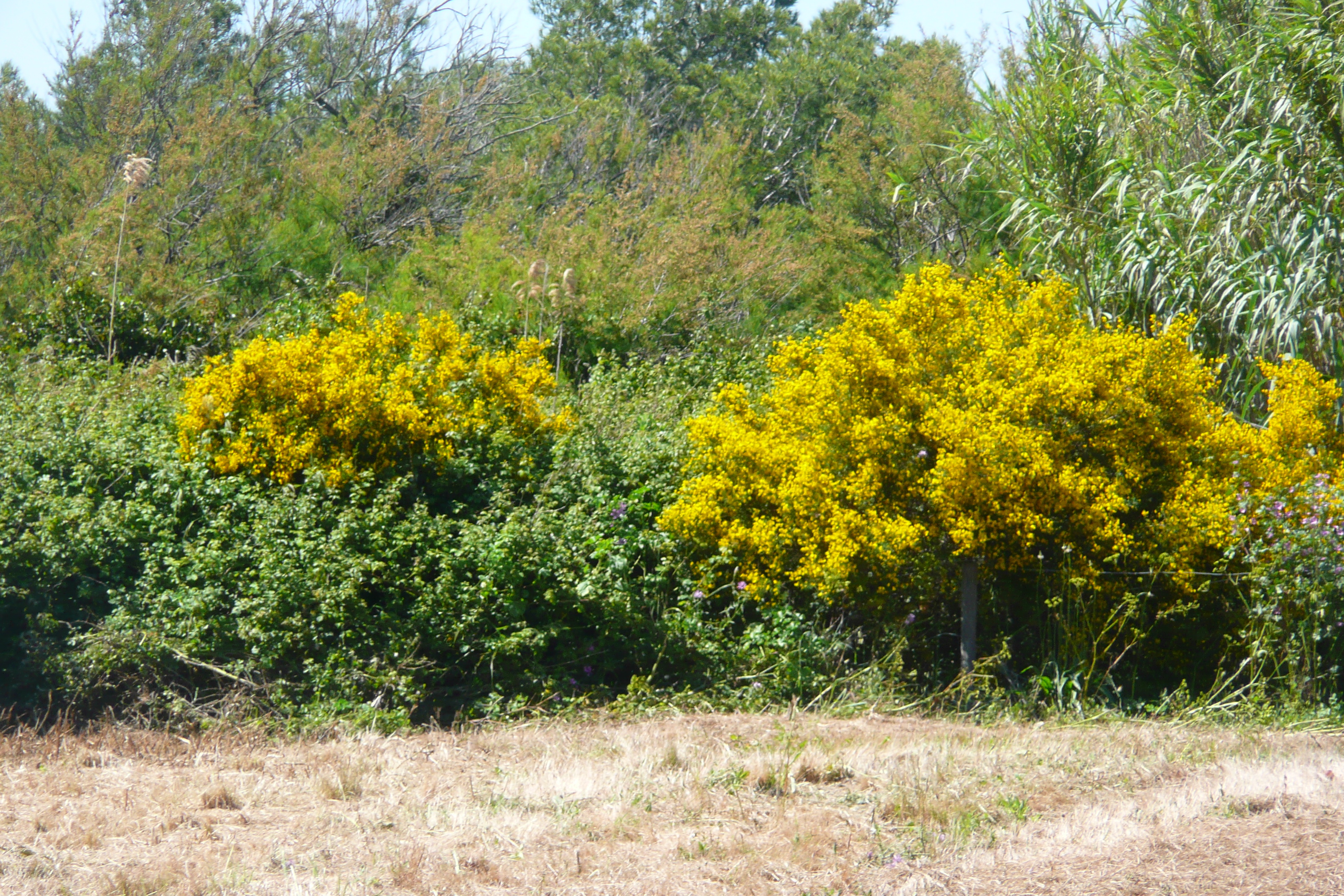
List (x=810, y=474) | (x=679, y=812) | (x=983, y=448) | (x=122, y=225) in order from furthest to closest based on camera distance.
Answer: (x=122, y=225), (x=810, y=474), (x=983, y=448), (x=679, y=812)

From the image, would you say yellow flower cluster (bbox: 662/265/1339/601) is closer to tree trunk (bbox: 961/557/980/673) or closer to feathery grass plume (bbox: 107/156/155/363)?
tree trunk (bbox: 961/557/980/673)

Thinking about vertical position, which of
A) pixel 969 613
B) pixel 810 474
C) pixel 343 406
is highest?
pixel 343 406

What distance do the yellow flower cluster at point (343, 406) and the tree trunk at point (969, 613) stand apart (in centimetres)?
268

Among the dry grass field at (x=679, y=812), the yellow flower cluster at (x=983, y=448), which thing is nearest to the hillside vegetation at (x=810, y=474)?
the yellow flower cluster at (x=983, y=448)

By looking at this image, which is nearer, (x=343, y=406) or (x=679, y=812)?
(x=679, y=812)

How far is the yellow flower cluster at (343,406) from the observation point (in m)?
6.76

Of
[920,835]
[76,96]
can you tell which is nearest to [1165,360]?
[920,835]

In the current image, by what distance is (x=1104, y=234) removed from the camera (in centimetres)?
858

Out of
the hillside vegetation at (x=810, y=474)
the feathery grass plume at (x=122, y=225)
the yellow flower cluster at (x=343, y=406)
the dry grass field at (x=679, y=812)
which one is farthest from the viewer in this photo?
the feathery grass plume at (x=122, y=225)

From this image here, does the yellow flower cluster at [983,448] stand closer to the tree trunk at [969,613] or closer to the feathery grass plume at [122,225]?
the tree trunk at [969,613]

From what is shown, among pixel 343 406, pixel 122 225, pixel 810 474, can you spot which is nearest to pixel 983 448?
pixel 810 474

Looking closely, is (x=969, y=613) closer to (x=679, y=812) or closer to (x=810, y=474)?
(x=810, y=474)

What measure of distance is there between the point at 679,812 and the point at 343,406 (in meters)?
3.48

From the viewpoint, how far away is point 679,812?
4422 mm
